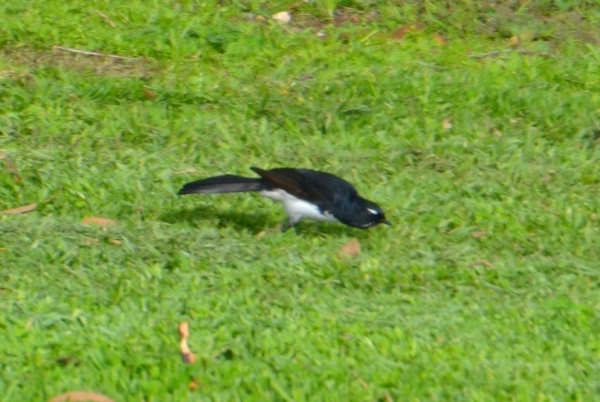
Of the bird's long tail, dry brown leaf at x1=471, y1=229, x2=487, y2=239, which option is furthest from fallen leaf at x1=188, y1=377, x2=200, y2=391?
dry brown leaf at x1=471, y1=229, x2=487, y2=239

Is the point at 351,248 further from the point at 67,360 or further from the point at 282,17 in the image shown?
the point at 282,17

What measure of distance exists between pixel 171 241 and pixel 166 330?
3.89 ft

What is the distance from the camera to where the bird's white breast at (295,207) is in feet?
22.1

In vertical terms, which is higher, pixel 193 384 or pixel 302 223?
pixel 193 384

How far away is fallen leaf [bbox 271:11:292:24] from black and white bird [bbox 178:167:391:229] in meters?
3.45

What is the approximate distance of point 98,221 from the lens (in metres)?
6.83

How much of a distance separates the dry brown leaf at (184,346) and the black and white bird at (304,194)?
1599mm

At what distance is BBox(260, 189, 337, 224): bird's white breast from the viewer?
6750 millimetres

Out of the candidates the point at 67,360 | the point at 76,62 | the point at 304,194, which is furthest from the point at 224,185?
the point at 76,62

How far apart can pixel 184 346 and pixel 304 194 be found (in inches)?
73.9

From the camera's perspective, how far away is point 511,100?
28.5ft

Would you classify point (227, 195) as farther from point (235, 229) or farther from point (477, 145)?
point (477, 145)

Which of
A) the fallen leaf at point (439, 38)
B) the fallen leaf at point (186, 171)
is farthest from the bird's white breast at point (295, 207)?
the fallen leaf at point (439, 38)

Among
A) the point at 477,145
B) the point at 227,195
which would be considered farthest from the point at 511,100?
the point at 227,195
